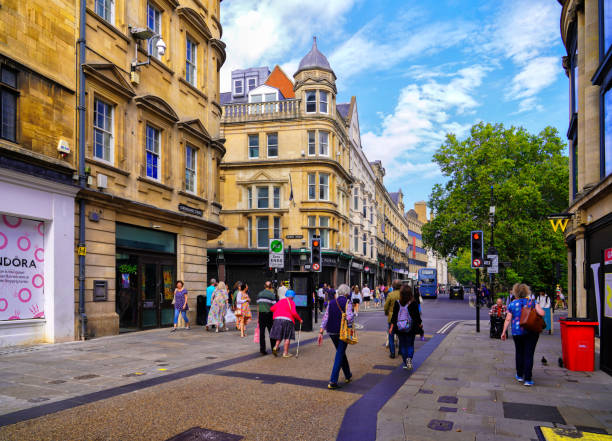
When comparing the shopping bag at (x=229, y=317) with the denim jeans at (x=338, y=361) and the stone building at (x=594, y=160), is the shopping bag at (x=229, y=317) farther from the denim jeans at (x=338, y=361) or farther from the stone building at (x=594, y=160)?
the stone building at (x=594, y=160)

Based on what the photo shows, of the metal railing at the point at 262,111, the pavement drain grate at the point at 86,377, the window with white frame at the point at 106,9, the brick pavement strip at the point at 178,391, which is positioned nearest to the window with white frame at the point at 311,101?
the metal railing at the point at 262,111

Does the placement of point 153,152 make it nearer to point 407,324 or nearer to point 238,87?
point 407,324

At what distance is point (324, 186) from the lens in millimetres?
38375

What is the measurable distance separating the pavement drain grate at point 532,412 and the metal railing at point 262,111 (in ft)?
108

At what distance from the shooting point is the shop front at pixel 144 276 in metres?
15.4

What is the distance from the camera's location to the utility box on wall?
1388 cm

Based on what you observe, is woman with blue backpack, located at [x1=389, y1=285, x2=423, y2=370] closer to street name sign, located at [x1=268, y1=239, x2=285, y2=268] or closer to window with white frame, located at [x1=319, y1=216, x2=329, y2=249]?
street name sign, located at [x1=268, y1=239, x2=285, y2=268]

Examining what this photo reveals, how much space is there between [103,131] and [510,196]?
32.9 m

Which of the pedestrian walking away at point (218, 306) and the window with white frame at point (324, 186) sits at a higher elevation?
the window with white frame at point (324, 186)

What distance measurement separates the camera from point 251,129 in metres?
38.5

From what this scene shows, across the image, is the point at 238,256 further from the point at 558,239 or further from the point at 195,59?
the point at 558,239

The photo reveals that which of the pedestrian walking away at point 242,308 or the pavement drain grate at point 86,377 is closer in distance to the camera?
the pavement drain grate at point 86,377

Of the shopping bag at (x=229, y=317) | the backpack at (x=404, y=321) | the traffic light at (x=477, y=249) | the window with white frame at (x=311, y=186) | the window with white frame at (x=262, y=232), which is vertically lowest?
the shopping bag at (x=229, y=317)

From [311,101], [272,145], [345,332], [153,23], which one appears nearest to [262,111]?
[272,145]
